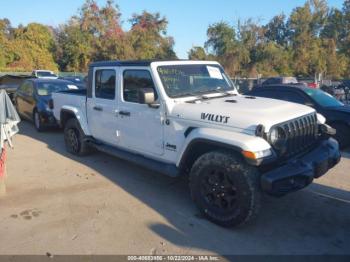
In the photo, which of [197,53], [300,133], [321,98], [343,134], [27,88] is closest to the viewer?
[300,133]

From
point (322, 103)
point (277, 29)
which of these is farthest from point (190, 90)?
point (277, 29)

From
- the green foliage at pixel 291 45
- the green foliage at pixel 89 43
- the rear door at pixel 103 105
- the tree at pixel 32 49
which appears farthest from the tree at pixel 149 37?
the rear door at pixel 103 105

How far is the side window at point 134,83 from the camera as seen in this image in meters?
4.97

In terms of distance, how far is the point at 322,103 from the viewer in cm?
809

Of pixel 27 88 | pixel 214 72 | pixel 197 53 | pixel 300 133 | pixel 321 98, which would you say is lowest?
pixel 300 133

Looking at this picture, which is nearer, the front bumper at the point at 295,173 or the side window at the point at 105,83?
the front bumper at the point at 295,173

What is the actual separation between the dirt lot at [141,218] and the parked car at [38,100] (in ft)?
11.4

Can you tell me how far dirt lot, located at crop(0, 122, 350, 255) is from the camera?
12.1 ft

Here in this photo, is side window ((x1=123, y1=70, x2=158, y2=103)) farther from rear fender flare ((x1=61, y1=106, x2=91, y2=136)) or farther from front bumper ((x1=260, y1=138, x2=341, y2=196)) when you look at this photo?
front bumper ((x1=260, y1=138, x2=341, y2=196))

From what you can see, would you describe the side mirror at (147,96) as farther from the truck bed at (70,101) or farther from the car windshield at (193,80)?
the truck bed at (70,101)

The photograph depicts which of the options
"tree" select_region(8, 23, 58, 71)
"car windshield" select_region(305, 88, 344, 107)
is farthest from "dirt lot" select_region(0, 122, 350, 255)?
"tree" select_region(8, 23, 58, 71)

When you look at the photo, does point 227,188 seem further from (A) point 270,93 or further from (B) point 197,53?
(B) point 197,53

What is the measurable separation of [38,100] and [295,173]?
7.99 metres

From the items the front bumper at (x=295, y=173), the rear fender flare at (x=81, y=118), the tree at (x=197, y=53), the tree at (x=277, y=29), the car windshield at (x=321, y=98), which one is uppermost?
the tree at (x=277, y=29)
